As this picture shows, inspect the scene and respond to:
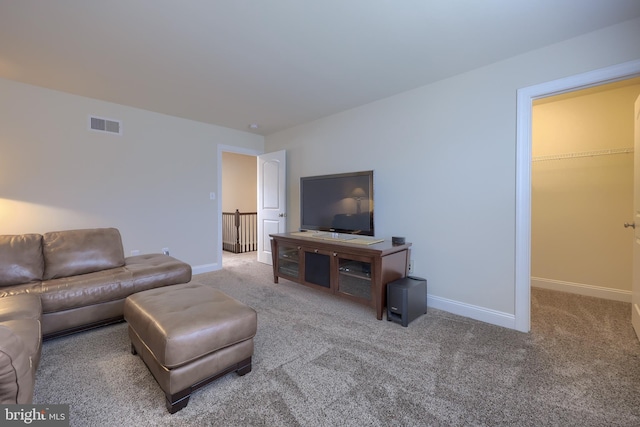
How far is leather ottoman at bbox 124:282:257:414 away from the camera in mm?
1348

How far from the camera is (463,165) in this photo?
256cm

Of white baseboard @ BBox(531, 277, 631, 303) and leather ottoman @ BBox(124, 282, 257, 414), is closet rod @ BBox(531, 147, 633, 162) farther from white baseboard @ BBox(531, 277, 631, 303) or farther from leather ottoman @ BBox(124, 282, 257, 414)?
leather ottoman @ BBox(124, 282, 257, 414)

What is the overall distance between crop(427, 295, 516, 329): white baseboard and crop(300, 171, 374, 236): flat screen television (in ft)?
3.15

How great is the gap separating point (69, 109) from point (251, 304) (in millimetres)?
3055

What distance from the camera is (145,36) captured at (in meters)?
2.01

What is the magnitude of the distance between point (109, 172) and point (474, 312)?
4.39m

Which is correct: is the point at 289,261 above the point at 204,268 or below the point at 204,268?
above

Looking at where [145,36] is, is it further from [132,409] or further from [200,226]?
[200,226]

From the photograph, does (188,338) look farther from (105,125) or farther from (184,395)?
(105,125)

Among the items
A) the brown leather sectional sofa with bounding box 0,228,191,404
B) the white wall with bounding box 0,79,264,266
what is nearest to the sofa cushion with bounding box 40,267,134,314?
the brown leather sectional sofa with bounding box 0,228,191,404

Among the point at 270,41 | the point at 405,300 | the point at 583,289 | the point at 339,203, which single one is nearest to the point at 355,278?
the point at 405,300

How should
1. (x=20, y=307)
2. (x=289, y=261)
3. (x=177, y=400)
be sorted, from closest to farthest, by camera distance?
(x=177, y=400), (x=20, y=307), (x=289, y=261)

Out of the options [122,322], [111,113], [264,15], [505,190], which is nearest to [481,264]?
[505,190]

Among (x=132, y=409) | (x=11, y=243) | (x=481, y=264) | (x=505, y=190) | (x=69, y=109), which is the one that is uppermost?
(x=69, y=109)
